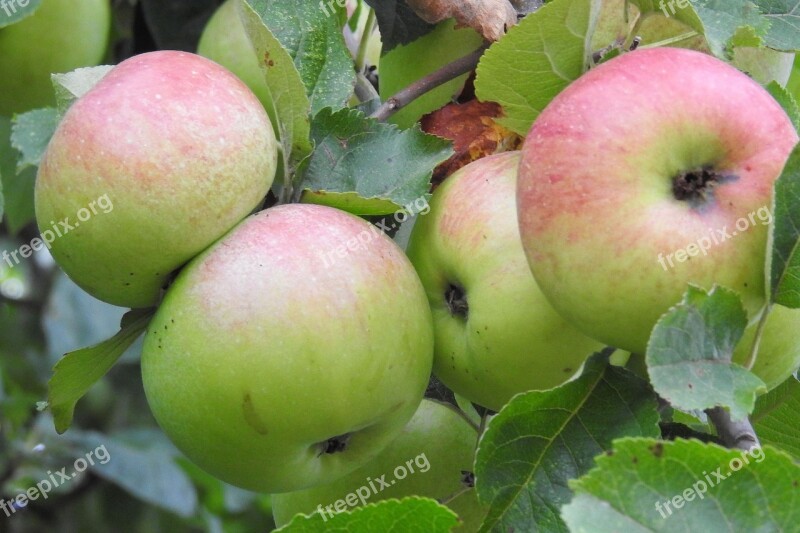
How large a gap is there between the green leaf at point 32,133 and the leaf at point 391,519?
35.9 inches

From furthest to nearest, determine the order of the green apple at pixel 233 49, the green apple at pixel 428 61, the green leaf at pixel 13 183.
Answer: the green leaf at pixel 13 183 → the green apple at pixel 233 49 → the green apple at pixel 428 61

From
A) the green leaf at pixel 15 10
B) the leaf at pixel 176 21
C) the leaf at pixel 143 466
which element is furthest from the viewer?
the leaf at pixel 143 466

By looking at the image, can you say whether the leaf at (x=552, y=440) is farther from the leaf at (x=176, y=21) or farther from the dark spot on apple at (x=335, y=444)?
the leaf at (x=176, y=21)

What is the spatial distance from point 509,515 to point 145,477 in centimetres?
145

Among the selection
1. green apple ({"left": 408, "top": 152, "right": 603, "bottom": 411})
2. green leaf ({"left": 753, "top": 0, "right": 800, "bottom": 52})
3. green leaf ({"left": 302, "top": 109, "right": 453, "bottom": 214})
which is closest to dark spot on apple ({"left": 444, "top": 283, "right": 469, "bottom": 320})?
green apple ({"left": 408, "top": 152, "right": 603, "bottom": 411})

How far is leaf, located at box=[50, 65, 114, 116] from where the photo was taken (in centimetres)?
115

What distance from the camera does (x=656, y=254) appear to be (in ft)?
2.67

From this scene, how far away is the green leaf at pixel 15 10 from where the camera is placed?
142cm

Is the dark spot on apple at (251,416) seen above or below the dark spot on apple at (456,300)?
above

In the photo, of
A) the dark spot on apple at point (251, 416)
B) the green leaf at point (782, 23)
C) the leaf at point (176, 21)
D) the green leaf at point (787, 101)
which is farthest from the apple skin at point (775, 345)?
the leaf at point (176, 21)
